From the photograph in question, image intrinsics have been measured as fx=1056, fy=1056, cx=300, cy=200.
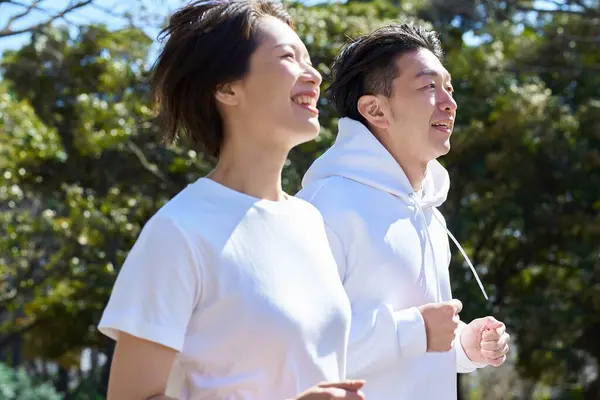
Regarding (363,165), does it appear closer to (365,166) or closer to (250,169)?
(365,166)

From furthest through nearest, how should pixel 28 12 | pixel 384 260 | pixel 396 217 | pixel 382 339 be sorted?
1. pixel 28 12
2. pixel 396 217
3. pixel 384 260
4. pixel 382 339

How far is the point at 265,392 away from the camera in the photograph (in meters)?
1.86

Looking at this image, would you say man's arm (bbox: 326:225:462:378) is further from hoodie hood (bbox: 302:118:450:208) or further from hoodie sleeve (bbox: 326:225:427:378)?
hoodie hood (bbox: 302:118:450:208)

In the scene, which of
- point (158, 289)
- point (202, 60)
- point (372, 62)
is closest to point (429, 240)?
point (372, 62)

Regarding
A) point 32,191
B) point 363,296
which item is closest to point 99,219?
point 32,191

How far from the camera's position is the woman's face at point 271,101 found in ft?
6.70

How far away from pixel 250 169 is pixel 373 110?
3.28ft

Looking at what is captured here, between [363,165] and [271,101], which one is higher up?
[271,101]

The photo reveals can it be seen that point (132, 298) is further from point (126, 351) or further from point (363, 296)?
point (363, 296)

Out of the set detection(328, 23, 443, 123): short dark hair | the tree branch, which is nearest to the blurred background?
the tree branch

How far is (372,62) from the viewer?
3.00m

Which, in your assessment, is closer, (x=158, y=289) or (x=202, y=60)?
(x=158, y=289)

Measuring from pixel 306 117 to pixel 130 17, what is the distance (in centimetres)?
724

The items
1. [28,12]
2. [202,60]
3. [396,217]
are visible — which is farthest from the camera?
[28,12]
